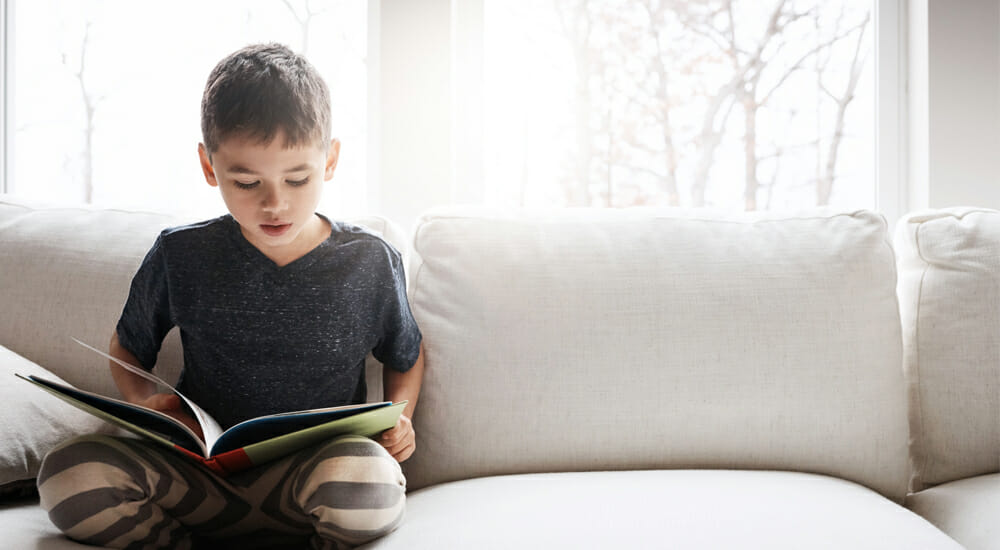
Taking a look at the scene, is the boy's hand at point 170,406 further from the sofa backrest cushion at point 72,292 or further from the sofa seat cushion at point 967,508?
the sofa seat cushion at point 967,508

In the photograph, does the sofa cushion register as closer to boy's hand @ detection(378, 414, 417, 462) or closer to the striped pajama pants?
the striped pajama pants

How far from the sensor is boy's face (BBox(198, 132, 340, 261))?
93 centimetres

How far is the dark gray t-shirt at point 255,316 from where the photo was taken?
1.05 meters

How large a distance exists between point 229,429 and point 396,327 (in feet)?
1.12

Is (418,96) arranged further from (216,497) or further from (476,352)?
(216,497)

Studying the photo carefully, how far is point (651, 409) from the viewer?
1.14 metres

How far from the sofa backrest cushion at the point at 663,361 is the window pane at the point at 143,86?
0.90 metres

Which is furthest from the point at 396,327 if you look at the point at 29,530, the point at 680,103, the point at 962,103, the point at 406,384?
the point at 962,103

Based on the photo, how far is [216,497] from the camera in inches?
37.0

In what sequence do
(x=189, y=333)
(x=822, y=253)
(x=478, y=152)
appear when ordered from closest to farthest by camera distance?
(x=189, y=333)
(x=822, y=253)
(x=478, y=152)

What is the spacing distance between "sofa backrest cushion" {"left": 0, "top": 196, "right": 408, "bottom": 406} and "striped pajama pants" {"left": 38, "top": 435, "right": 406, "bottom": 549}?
290 millimetres

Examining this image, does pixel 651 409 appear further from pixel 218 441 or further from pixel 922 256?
pixel 218 441

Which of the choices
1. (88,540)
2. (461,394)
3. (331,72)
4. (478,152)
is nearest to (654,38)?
(478,152)

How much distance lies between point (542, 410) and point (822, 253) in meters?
0.54
